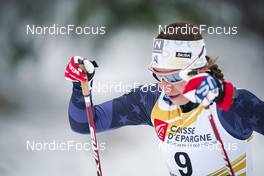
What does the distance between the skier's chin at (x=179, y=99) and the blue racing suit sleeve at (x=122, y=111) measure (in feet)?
0.40

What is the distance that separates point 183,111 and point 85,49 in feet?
1.89

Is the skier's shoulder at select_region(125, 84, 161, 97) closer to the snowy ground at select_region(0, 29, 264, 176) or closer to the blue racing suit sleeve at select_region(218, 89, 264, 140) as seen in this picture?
the snowy ground at select_region(0, 29, 264, 176)

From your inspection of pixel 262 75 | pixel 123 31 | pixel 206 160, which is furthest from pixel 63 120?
pixel 262 75

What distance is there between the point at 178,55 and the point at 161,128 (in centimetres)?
33

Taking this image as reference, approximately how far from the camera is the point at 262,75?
271cm

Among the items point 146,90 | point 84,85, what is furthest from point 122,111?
point 84,85

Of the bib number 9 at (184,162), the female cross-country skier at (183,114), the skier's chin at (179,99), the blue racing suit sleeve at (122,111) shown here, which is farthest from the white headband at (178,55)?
the bib number 9 at (184,162)

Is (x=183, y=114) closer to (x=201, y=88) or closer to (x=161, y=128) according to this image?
(x=161, y=128)

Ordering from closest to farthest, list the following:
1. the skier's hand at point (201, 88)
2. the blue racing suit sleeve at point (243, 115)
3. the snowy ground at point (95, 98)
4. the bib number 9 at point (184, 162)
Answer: the skier's hand at point (201, 88)
the blue racing suit sleeve at point (243, 115)
the bib number 9 at point (184, 162)
the snowy ground at point (95, 98)

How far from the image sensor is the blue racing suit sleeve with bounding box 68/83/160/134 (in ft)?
8.19

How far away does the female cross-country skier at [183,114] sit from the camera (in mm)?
2266

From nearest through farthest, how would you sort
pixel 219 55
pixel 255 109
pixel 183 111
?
pixel 255 109 < pixel 183 111 < pixel 219 55

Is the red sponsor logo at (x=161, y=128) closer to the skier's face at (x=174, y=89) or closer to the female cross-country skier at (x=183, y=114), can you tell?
the female cross-country skier at (x=183, y=114)

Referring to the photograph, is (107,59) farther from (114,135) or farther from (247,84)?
(247,84)
